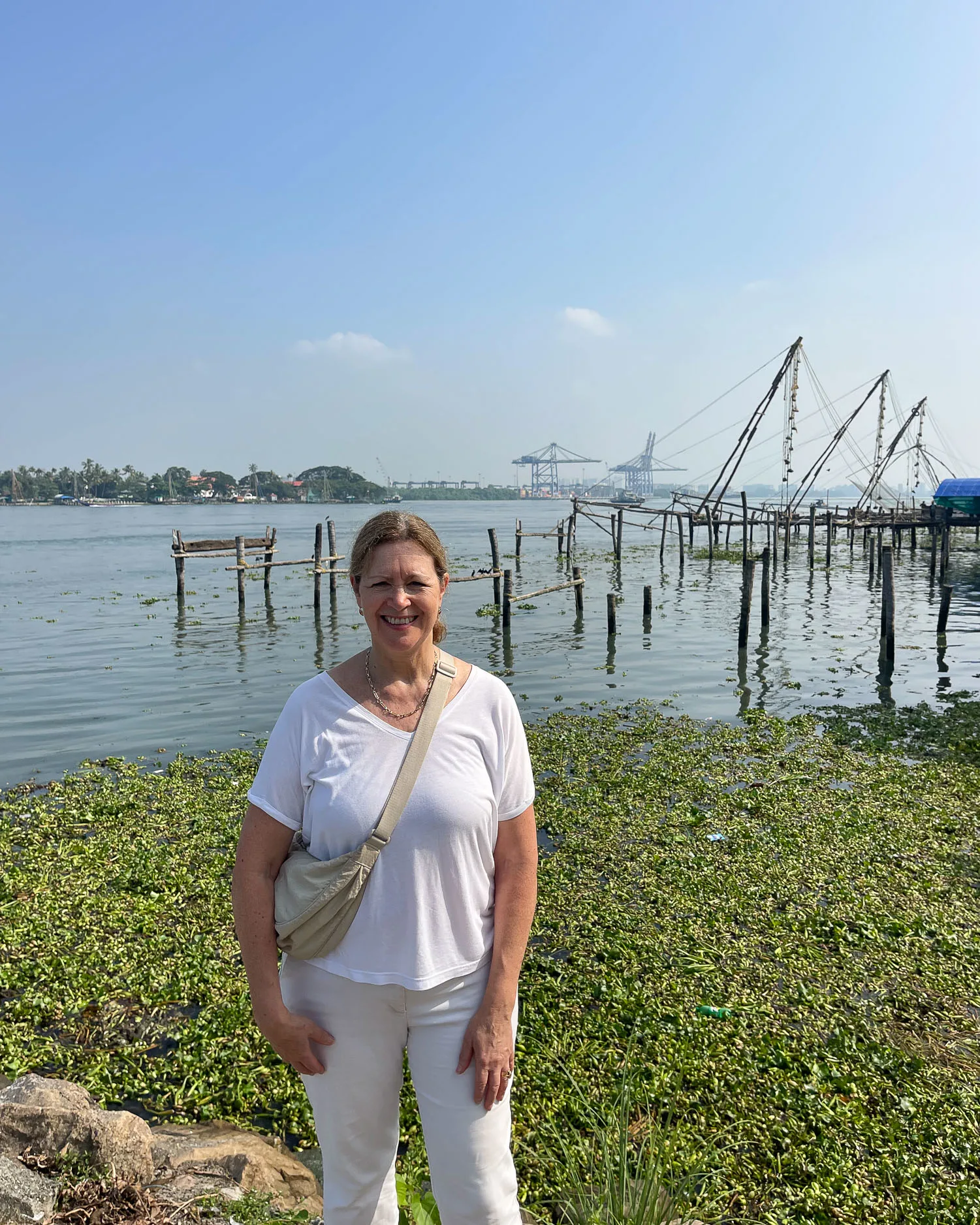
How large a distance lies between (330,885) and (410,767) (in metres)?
0.37

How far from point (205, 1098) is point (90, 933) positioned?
222 centimetres

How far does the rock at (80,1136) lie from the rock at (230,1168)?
13cm

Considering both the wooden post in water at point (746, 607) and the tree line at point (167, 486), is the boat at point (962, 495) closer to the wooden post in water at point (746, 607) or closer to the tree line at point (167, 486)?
the wooden post in water at point (746, 607)

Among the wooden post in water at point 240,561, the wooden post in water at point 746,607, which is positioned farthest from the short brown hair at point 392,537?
the wooden post in water at point 240,561

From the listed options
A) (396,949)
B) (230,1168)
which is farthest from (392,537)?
(230,1168)

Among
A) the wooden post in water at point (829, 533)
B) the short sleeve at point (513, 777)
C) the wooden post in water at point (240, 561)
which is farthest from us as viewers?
the wooden post in water at point (829, 533)

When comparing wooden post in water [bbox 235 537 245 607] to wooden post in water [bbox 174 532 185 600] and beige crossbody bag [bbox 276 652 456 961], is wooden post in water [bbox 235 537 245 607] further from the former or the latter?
beige crossbody bag [bbox 276 652 456 961]

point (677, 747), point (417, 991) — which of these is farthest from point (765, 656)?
point (417, 991)

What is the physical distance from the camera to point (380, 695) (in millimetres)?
2393

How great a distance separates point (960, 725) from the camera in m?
11.3

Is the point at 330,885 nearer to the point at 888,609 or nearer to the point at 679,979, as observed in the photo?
the point at 679,979

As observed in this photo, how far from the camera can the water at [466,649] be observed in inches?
518

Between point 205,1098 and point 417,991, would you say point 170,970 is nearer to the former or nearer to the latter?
point 205,1098

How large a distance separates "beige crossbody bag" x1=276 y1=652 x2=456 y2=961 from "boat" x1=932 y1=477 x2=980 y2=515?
4166cm
